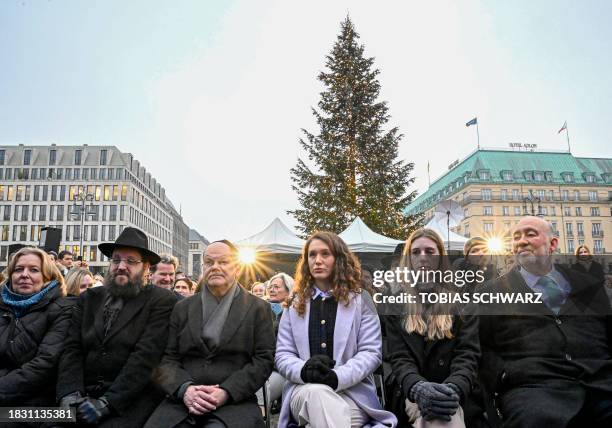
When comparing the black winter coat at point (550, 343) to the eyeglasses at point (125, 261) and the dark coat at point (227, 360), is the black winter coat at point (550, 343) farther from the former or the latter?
the eyeglasses at point (125, 261)

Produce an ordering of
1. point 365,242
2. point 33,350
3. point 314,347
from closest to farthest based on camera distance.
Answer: point 314,347, point 33,350, point 365,242

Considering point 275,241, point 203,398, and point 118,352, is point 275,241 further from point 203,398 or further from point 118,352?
point 203,398

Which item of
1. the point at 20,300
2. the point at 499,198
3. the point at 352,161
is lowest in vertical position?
the point at 20,300

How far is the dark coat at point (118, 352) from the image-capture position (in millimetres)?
3590

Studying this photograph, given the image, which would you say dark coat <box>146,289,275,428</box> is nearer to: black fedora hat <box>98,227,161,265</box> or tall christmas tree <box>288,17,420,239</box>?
black fedora hat <box>98,227,161,265</box>

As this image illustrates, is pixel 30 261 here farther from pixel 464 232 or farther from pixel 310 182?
pixel 464 232

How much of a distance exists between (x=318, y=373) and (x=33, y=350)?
2.37 meters

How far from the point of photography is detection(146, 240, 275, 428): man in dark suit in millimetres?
3439

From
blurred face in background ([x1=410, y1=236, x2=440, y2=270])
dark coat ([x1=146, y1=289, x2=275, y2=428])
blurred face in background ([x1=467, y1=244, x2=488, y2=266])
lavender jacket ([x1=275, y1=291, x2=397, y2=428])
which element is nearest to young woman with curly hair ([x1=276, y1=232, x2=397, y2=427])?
lavender jacket ([x1=275, y1=291, x2=397, y2=428])

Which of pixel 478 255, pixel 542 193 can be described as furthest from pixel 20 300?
pixel 542 193

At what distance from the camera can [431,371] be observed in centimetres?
359

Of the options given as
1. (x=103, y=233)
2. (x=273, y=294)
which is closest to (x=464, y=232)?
(x=103, y=233)

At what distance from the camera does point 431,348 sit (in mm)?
3619

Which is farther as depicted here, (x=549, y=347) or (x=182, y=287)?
(x=182, y=287)
